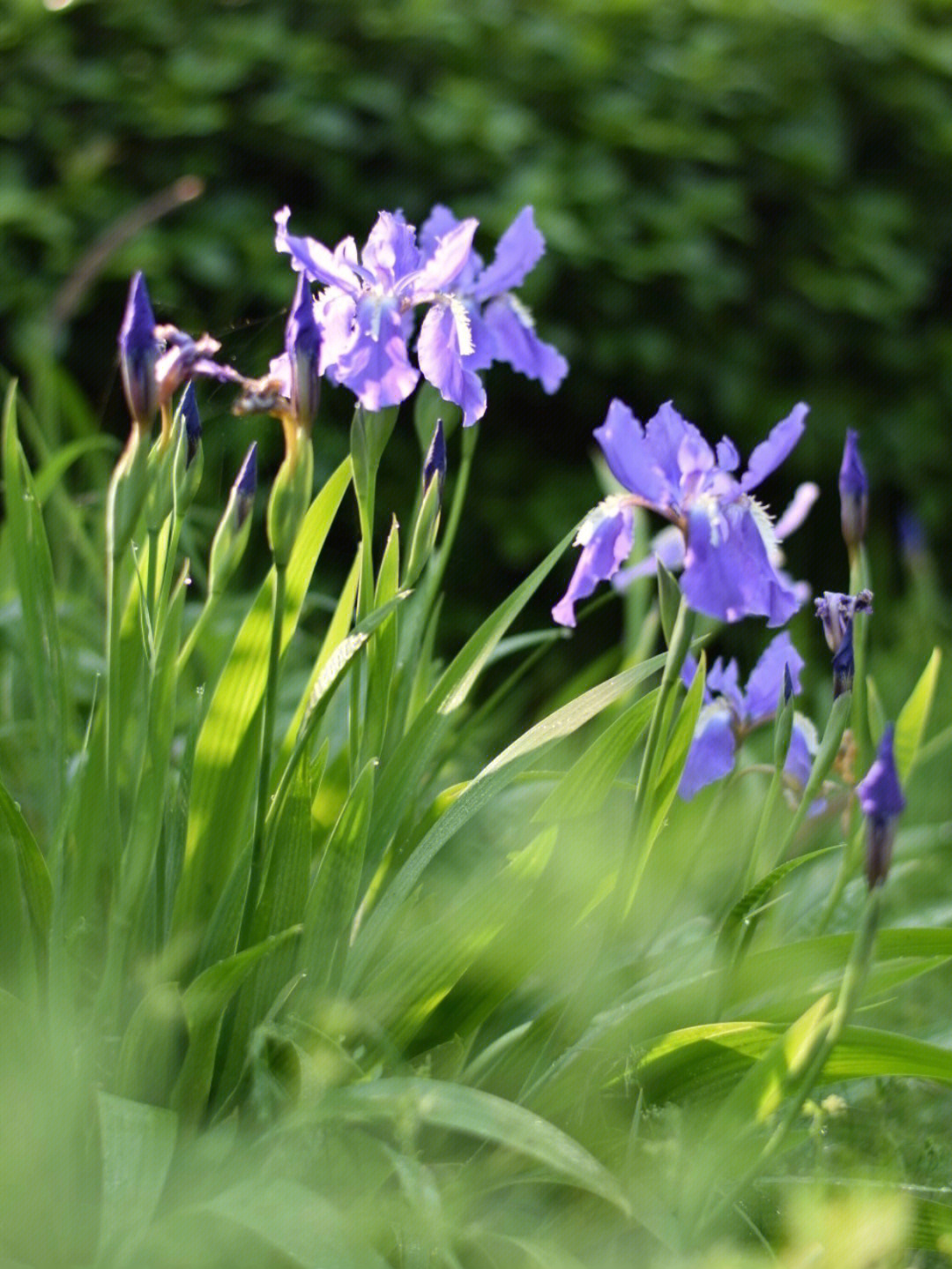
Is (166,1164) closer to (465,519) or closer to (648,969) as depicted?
(648,969)

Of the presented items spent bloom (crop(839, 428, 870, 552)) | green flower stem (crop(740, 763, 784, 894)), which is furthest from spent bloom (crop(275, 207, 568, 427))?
green flower stem (crop(740, 763, 784, 894))

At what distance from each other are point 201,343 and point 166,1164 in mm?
806

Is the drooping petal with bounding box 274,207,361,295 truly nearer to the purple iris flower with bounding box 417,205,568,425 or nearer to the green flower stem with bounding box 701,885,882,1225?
the purple iris flower with bounding box 417,205,568,425

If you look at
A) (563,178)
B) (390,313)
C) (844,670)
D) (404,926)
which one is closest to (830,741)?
(844,670)

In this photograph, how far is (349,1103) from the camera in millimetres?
1334

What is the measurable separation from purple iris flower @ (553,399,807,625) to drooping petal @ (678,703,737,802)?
31cm

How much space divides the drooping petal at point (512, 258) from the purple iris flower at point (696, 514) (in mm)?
342

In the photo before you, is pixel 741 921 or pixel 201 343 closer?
pixel 201 343

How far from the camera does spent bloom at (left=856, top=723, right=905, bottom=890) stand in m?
1.16

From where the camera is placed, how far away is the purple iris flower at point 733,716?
1814mm

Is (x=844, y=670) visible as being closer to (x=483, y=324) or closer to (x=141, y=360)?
(x=483, y=324)

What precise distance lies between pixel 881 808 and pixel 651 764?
360 millimetres

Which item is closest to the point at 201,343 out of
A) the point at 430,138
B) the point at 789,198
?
the point at 430,138

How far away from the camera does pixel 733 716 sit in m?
1.88
